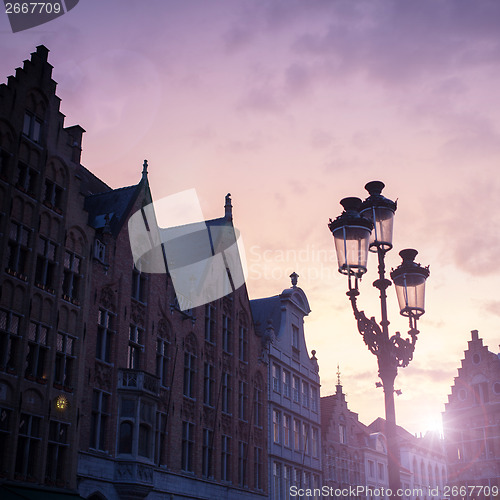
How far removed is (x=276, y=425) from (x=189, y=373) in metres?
11.6

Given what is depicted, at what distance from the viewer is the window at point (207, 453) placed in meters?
36.5

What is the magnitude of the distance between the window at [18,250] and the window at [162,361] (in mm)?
8980

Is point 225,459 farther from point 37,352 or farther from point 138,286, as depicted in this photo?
point 37,352

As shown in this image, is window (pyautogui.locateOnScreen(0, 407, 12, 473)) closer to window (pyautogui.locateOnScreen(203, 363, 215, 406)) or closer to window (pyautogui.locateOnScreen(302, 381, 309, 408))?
window (pyautogui.locateOnScreen(203, 363, 215, 406))

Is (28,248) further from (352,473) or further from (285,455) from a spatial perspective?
(352,473)

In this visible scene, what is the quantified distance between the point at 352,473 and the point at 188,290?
88.0ft

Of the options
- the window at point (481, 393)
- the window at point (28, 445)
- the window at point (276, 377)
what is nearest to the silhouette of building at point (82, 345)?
the window at point (28, 445)

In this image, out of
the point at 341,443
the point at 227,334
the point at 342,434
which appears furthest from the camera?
the point at 342,434

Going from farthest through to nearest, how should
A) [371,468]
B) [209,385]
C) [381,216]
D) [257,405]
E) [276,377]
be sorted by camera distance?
[371,468] → [276,377] → [257,405] → [209,385] → [381,216]

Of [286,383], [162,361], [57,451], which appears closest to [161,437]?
[162,361]

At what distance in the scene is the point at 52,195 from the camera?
2894cm

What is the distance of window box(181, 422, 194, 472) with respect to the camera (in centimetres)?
3478

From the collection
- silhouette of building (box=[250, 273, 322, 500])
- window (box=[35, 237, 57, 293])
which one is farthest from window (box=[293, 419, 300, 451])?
window (box=[35, 237, 57, 293])

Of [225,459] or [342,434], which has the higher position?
[342,434]
